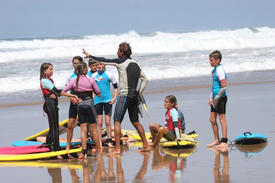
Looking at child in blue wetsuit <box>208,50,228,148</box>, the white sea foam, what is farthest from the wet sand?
the white sea foam

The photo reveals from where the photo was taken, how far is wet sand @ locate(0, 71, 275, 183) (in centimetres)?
715

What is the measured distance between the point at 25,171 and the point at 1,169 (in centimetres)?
48

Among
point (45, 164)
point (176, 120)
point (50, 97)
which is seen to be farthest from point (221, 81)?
point (45, 164)

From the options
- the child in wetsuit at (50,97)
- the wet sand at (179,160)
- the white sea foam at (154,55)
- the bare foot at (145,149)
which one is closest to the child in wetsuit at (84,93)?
the child in wetsuit at (50,97)

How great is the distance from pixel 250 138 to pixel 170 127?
4.48ft

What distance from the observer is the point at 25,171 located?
7875 mm

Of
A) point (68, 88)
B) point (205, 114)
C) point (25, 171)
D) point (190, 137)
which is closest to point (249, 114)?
point (205, 114)

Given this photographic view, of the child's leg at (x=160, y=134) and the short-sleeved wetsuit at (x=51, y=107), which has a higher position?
the short-sleeved wetsuit at (x=51, y=107)

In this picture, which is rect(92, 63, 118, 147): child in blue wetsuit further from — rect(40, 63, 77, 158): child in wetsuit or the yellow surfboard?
rect(40, 63, 77, 158): child in wetsuit

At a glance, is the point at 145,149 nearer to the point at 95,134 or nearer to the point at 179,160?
the point at 95,134

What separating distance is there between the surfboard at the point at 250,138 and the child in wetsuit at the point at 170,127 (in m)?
1.02

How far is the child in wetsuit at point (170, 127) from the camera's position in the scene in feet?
30.3

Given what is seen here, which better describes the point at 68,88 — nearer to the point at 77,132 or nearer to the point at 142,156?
the point at 142,156

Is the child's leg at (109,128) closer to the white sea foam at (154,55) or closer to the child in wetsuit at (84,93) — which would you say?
the child in wetsuit at (84,93)
